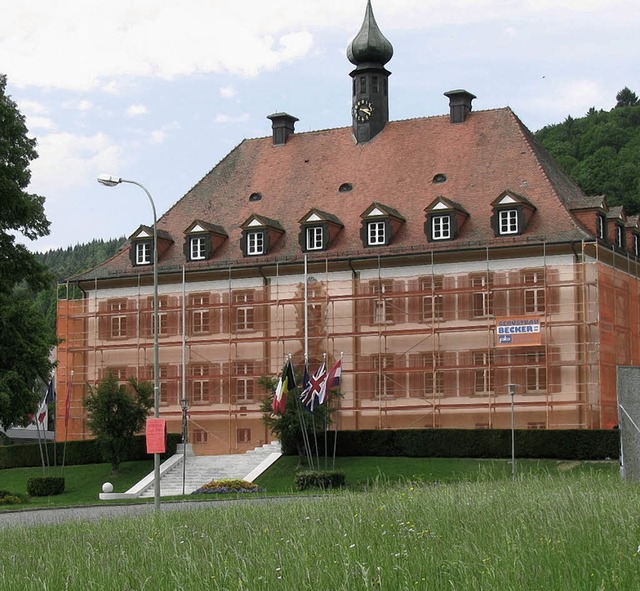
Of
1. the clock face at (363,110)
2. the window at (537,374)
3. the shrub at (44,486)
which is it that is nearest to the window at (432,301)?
the window at (537,374)

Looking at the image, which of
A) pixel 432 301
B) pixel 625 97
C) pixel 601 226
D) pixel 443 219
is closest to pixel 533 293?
pixel 432 301

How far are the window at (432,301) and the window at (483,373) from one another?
2.54m

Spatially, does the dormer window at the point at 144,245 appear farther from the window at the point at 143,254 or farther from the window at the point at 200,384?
the window at the point at 200,384

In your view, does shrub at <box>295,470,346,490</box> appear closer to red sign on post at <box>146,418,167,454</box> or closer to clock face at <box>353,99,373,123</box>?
red sign on post at <box>146,418,167,454</box>

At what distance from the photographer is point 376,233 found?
63219mm

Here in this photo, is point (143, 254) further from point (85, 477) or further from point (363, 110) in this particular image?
point (85, 477)

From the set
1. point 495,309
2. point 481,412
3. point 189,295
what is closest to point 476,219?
point 495,309

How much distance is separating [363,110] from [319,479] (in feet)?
86.7

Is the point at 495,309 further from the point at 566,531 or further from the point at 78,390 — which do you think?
the point at 566,531

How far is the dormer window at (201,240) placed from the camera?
220 ft

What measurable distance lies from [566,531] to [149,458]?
50165mm

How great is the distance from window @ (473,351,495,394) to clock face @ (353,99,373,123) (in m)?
15.7

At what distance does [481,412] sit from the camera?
5959cm

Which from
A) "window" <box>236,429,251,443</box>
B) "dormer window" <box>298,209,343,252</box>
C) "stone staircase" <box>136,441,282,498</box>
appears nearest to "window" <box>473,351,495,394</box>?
"stone staircase" <box>136,441,282,498</box>
